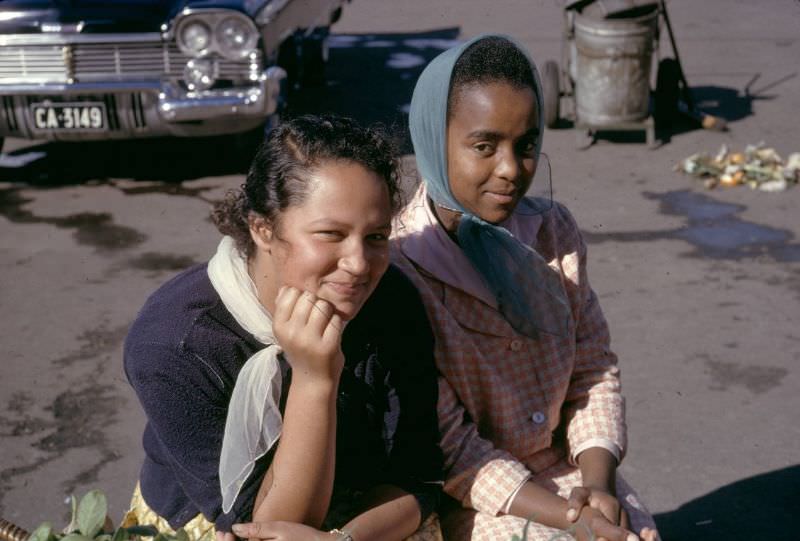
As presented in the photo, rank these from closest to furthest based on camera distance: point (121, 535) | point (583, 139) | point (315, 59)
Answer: point (121, 535) → point (583, 139) → point (315, 59)

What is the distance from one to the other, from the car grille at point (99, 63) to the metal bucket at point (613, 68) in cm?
237

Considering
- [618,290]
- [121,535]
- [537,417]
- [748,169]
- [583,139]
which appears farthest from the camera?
[583,139]

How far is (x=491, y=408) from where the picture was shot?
2342 mm

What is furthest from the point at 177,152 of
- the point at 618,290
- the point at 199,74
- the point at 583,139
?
the point at 618,290

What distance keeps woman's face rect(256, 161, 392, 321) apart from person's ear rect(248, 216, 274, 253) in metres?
0.03

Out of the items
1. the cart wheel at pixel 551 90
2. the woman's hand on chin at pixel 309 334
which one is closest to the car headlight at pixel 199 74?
the cart wheel at pixel 551 90

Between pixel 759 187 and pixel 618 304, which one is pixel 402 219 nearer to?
pixel 618 304

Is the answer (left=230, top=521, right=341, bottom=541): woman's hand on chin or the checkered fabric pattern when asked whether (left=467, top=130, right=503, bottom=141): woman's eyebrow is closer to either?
the checkered fabric pattern

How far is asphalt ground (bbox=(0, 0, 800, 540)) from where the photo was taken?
3.87m

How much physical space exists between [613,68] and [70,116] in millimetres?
3515

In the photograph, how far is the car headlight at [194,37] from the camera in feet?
21.0

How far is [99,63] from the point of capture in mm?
6602

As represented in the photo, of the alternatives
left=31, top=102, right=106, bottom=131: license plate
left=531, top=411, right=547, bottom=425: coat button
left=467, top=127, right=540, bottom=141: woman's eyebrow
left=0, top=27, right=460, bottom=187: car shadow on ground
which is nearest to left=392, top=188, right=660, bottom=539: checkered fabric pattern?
left=531, top=411, right=547, bottom=425: coat button

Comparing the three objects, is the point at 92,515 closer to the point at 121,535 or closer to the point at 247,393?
the point at 121,535
